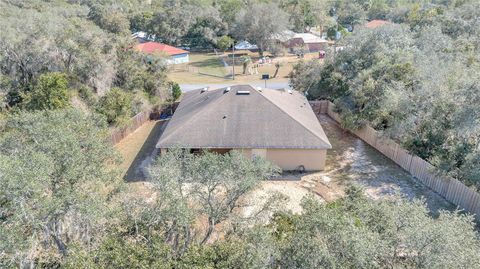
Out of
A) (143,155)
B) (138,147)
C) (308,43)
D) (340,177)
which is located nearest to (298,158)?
(340,177)

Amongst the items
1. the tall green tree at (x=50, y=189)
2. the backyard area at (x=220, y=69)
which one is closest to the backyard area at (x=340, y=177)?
the tall green tree at (x=50, y=189)

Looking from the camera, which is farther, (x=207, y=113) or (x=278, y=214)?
(x=207, y=113)

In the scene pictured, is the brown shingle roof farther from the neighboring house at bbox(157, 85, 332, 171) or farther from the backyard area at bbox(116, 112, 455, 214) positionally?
the backyard area at bbox(116, 112, 455, 214)

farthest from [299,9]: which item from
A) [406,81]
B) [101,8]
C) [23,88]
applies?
[23,88]

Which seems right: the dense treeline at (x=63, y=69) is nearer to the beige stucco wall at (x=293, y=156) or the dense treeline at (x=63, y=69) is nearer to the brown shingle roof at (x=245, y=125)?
the brown shingle roof at (x=245, y=125)

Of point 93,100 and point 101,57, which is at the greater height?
point 101,57

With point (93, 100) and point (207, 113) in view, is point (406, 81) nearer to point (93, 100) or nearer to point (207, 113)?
point (207, 113)

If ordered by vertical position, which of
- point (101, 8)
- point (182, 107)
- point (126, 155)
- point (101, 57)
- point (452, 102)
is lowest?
point (126, 155)
